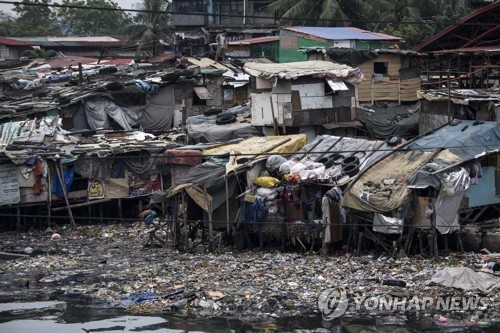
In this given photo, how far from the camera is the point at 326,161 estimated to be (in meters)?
20.5

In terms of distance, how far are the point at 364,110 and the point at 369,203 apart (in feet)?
31.4

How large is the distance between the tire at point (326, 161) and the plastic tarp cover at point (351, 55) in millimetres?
10207

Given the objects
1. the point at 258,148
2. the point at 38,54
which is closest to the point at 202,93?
the point at 258,148

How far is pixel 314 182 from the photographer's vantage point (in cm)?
1962

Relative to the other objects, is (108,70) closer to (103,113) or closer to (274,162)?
(103,113)

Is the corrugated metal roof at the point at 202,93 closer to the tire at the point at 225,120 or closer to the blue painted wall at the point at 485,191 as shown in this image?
the tire at the point at 225,120

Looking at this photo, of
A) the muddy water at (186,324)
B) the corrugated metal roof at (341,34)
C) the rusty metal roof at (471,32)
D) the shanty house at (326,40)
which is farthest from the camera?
the corrugated metal roof at (341,34)

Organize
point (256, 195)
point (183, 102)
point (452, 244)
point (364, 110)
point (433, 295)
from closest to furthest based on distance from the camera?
point (433, 295)
point (452, 244)
point (256, 195)
point (364, 110)
point (183, 102)

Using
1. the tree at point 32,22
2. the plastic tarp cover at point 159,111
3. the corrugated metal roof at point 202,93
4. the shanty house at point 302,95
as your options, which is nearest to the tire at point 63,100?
the plastic tarp cover at point 159,111

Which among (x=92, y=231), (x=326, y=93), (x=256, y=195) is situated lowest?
(x=92, y=231)

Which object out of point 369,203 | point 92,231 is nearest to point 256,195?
point 369,203

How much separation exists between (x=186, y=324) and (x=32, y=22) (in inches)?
2118

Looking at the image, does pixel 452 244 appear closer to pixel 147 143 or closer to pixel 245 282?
pixel 245 282

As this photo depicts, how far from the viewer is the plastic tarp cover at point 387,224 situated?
59.6 ft
